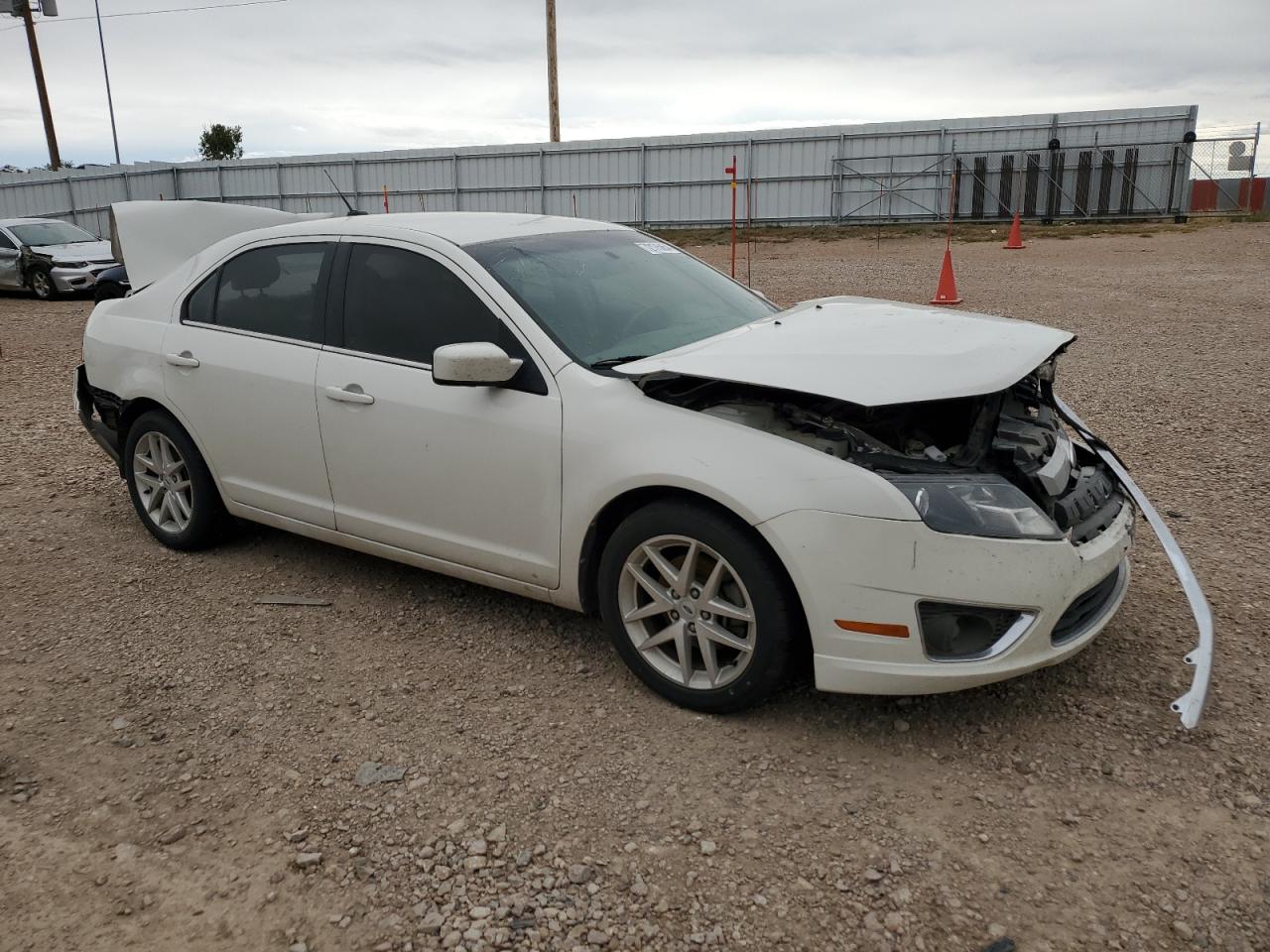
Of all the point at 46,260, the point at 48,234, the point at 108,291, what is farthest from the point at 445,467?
the point at 48,234

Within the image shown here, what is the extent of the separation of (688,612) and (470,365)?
111 centimetres

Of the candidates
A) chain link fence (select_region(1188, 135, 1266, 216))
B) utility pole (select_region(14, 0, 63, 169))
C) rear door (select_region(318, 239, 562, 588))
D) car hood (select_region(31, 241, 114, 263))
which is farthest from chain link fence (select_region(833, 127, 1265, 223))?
rear door (select_region(318, 239, 562, 588))

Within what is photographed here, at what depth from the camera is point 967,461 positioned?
327 centimetres

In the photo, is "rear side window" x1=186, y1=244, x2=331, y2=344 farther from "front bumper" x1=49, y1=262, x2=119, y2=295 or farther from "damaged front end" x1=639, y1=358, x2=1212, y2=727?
"front bumper" x1=49, y1=262, x2=119, y2=295

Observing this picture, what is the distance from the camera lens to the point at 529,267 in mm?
4016

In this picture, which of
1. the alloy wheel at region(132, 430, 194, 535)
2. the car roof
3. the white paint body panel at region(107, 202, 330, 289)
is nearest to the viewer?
the car roof

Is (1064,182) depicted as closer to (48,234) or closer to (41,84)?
(48,234)

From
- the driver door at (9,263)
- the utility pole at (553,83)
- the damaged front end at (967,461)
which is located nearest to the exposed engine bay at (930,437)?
the damaged front end at (967,461)

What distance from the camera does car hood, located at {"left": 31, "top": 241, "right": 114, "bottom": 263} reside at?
17.4 meters

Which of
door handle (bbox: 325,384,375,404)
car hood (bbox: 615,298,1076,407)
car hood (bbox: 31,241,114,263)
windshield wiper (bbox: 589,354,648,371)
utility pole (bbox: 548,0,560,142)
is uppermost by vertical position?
utility pole (bbox: 548,0,560,142)

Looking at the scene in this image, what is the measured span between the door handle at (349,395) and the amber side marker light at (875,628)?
6.65ft

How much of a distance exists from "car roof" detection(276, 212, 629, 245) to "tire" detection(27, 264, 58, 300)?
15.2 meters

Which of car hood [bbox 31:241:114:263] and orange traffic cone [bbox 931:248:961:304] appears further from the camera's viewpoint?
car hood [bbox 31:241:114:263]

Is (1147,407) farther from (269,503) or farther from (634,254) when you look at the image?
(269,503)
